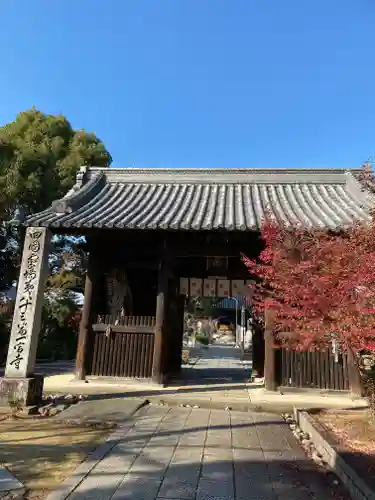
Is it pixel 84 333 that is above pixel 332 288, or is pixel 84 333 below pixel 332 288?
below

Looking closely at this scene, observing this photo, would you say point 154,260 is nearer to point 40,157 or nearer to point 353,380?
point 353,380

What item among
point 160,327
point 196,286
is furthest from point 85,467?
point 196,286

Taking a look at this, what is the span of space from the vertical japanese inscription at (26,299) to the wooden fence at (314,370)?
19.4 ft

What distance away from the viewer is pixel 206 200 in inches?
461

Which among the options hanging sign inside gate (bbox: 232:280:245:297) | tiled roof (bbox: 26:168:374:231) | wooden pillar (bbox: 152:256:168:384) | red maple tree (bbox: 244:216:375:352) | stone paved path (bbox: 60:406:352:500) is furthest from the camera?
hanging sign inside gate (bbox: 232:280:245:297)

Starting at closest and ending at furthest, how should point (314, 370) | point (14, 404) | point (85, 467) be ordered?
point (85, 467) < point (14, 404) < point (314, 370)

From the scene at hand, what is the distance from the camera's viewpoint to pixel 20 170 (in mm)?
18750

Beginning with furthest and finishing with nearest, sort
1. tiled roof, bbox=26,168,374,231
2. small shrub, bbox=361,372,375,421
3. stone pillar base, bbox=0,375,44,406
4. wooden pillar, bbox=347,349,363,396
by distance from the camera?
tiled roof, bbox=26,168,374,231
wooden pillar, bbox=347,349,363,396
stone pillar base, bbox=0,375,44,406
small shrub, bbox=361,372,375,421

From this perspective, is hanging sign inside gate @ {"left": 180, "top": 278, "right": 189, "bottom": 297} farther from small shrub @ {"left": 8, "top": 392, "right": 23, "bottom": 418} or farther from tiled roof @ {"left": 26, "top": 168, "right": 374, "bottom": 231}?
small shrub @ {"left": 8, "top": 392, "right": 23, "bottom": 418}

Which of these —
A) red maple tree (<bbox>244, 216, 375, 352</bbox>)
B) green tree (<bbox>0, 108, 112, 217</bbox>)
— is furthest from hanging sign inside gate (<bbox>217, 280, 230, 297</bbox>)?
green tree (<bbox>0, 108, 112, 217</bbox>)

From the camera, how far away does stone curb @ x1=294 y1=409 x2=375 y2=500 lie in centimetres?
337

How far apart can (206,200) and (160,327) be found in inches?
174

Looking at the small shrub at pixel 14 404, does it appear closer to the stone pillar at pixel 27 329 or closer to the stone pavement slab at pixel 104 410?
the stone pillar at pixel 27 329

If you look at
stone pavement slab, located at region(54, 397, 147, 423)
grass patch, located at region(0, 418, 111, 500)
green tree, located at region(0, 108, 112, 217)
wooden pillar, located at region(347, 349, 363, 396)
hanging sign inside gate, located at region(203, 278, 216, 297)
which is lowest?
grass patch, located at region(0, 418, 111, 500)
